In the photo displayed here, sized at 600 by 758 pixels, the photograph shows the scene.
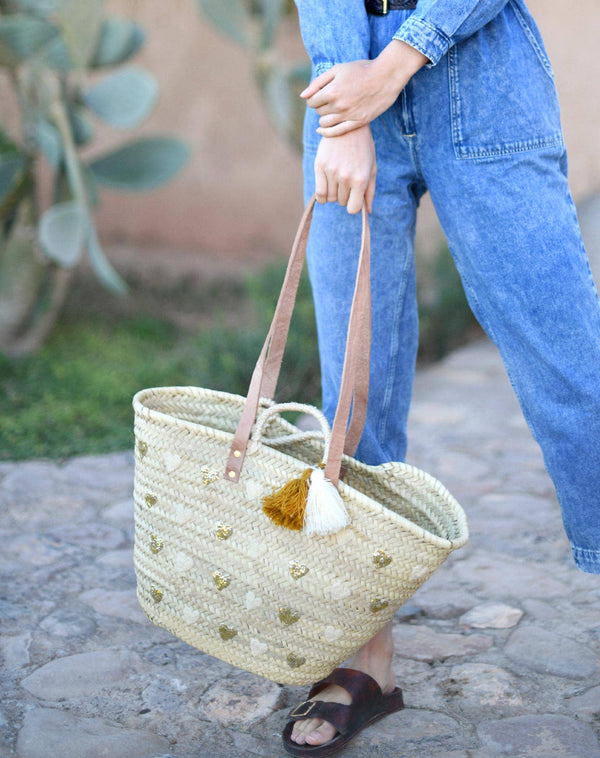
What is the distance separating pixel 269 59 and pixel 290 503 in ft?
9.63

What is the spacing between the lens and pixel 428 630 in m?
1.76

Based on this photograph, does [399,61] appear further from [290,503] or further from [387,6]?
[290,503]

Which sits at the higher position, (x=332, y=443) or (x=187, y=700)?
(x=332, y=443)

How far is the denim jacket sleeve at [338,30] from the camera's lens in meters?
1.22

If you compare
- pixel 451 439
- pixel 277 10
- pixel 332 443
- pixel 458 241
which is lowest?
pixel 451 439

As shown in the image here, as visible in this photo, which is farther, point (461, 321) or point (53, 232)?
point (461, 321)

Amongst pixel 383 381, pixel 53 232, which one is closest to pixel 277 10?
pixel 53 232

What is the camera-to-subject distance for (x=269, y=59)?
3.69 metres

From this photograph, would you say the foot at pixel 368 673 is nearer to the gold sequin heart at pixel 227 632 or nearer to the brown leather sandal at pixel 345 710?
the brown leather sandal at pixel 345 710

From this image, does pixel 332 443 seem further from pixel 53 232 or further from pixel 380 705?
pixel 53 232

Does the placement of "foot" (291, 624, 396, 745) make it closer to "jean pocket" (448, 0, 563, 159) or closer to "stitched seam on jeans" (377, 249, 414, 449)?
"stitched seam on jeans" (377, 249, 414, 449)

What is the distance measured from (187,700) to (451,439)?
1.62 meters

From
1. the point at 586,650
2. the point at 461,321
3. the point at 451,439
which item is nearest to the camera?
A: the point at 586,650

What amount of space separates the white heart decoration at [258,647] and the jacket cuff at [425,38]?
2.83 ft
